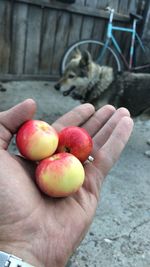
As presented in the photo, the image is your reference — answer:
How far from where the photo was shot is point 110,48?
582 cm

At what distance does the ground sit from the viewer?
2.38 m

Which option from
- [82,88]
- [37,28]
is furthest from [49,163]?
[37,28]

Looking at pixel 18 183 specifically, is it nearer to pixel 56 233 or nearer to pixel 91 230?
pixel 56 233

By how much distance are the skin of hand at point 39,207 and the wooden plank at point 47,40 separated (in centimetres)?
381

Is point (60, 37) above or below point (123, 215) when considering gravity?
above

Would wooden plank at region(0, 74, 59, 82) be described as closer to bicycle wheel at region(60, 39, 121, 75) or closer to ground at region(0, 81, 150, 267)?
bicycle wheel at region(60, 39, 121, 75)

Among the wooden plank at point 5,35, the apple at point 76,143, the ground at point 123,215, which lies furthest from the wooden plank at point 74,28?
the apple at point 76,143

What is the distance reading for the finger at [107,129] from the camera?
1826mm

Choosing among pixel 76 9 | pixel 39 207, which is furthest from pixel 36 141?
pixel 76 9

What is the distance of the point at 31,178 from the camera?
4.84 ft

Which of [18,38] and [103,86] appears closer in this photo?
[103,86]

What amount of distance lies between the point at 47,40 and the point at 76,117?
3.67 metres

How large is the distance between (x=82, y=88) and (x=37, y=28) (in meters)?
1.24

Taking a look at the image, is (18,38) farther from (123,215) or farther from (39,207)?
(39,207)
